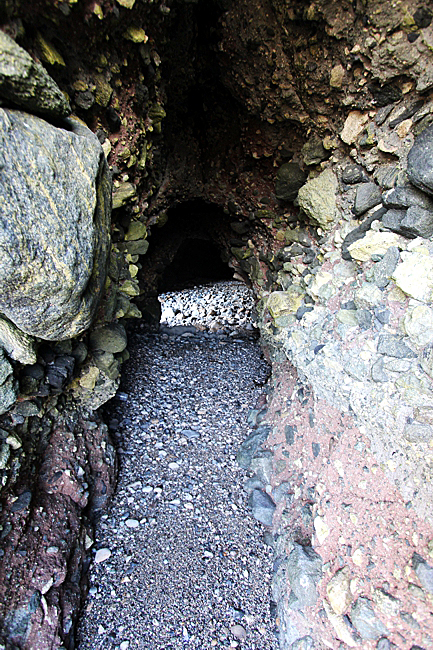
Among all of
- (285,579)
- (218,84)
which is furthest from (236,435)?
(218,84)

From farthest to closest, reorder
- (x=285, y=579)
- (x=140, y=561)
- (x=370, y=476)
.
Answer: (x=140, y=561)
(x=285, y=579)
(x=370, y=476)

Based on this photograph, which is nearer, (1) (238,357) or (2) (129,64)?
(2) (129,64)

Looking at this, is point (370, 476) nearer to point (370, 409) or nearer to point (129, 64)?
point (370, 409)

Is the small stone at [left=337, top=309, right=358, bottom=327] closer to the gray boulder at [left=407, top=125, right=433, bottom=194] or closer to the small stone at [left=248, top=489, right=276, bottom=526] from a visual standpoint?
the gray boulder at [left=407, top=125, right=433, bottom=194]

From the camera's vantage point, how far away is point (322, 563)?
2.37 m

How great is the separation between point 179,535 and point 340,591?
1.36 meters

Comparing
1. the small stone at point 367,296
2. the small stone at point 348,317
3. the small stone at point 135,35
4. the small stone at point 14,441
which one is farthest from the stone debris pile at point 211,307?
the small stone at point 14,441

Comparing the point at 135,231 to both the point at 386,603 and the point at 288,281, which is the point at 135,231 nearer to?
the point at 288,281

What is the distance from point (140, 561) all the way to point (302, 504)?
1.37 metres

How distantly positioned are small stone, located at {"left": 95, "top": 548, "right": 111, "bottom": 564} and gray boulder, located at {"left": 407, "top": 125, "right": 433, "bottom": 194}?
11.6ft

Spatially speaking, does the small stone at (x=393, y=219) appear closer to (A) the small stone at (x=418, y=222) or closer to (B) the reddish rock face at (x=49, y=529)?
(A) the small stone at (x=418, y=222)

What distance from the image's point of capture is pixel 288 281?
13.2ft

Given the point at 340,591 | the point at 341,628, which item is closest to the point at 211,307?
the point at 340,591

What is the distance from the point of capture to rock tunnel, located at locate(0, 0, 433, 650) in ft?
5.91
